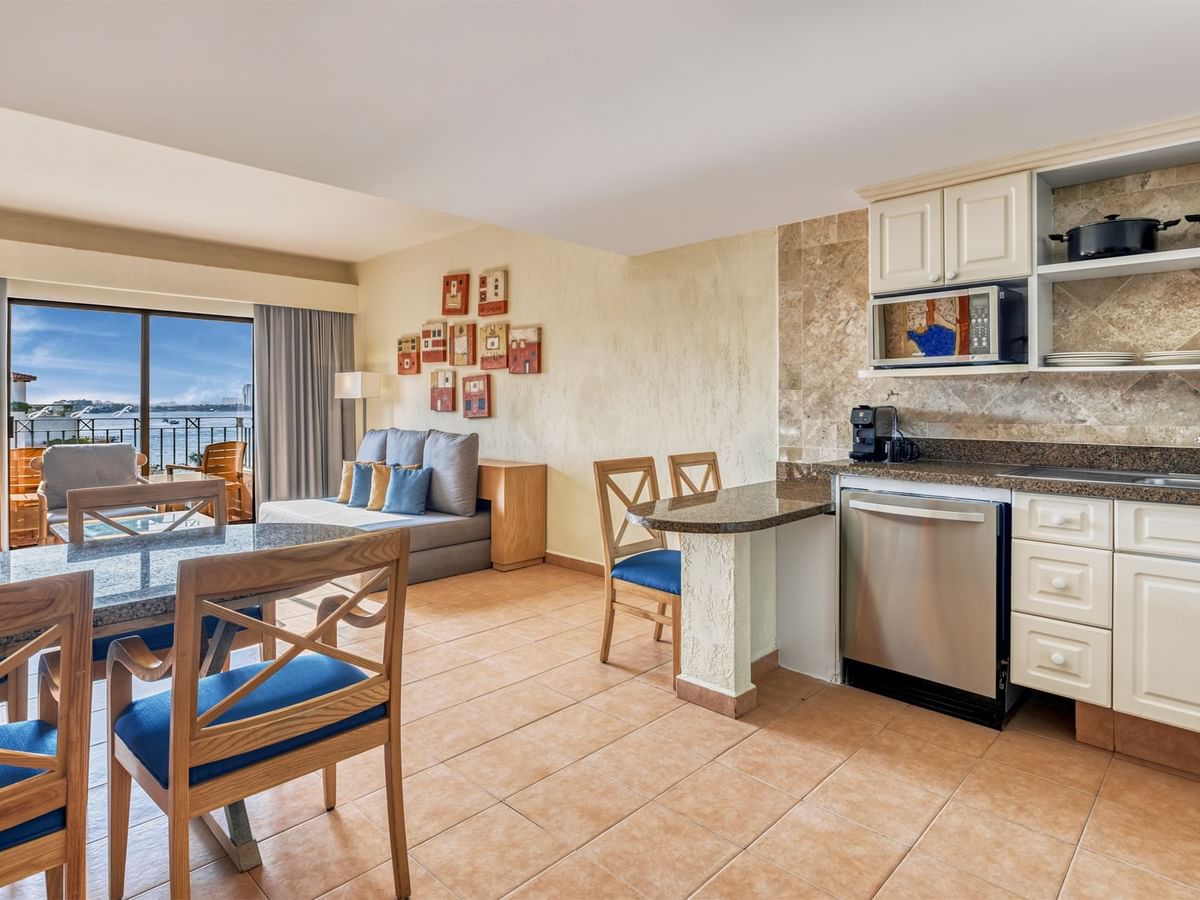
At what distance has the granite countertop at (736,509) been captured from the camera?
237 centimetres

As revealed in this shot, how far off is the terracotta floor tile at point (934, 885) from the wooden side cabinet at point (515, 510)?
348 cm

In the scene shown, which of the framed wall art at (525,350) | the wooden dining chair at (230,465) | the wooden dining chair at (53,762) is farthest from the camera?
the wooden dining chair at (230,465)

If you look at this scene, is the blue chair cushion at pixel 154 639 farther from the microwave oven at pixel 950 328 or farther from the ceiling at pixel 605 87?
the microwave oven at pixel 950 328

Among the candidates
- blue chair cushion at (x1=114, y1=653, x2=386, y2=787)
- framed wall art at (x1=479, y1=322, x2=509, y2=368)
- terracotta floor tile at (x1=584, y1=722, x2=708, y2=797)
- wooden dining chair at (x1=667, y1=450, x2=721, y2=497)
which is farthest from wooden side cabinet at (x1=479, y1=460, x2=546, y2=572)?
blue chair cushion at (x1=114, y1=653, x2=386, y2=787)

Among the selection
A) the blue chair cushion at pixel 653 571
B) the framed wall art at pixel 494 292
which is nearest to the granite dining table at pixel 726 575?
the blue chair cushion at pixel 653 571

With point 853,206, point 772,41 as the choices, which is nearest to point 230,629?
point 772,41

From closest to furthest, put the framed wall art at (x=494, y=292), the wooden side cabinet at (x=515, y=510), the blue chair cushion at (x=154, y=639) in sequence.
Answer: the blue chair cushion at (x=154, y=639), the wooden side cabinet at (x=515, y=510), the framed wall art at (x=494, y=292)

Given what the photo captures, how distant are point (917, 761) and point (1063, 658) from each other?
2.15ft

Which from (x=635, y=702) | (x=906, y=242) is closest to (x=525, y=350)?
(x=906, y=242)

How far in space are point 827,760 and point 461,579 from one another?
2.93 meters

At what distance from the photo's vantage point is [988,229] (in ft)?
8.93

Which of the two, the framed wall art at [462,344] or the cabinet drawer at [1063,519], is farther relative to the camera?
the framed wall art at [462,344]

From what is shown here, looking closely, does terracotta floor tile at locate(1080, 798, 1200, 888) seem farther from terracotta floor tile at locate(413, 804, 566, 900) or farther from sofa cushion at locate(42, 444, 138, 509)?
sofa cushion at locate(42, 444, 138, 509)

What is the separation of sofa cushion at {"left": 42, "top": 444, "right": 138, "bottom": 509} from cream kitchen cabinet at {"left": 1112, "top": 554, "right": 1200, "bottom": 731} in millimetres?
5948
